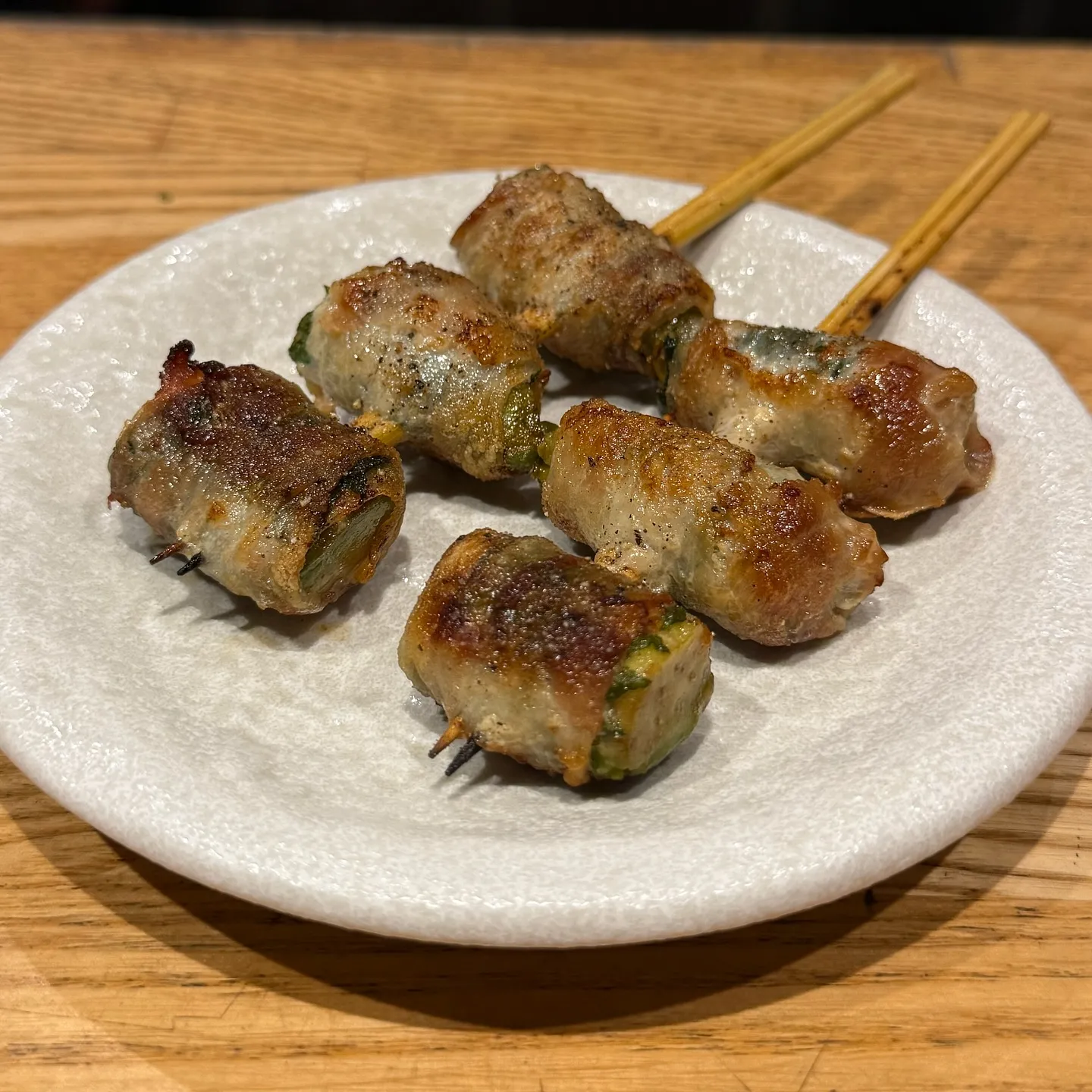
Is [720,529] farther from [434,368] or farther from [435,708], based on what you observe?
[434,368]

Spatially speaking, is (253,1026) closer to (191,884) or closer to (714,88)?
(191,884)

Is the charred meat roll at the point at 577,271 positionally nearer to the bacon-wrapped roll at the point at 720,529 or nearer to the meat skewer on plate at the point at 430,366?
the meat skewer on plate at the point at 430,366

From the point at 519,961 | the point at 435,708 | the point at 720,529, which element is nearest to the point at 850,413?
the point at 720,529

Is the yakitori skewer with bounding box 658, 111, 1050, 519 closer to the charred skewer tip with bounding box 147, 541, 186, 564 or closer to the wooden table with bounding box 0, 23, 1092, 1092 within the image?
the wooden table with bounding box 0, 23, 1092, 1092

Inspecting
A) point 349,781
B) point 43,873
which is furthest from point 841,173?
point 43,873

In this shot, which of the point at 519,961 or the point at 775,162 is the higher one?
the point at 775,162

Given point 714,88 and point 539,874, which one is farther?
point 714,88
